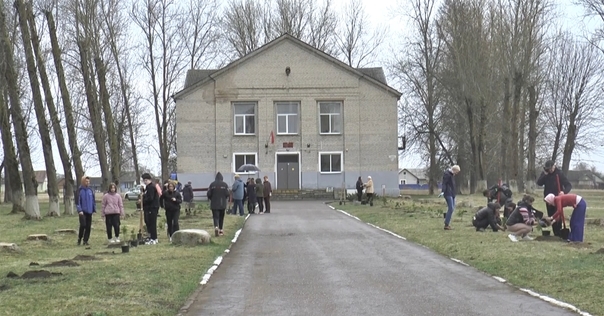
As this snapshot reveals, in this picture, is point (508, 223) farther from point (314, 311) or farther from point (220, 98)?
point (220, 98)

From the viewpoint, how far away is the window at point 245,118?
5750cm

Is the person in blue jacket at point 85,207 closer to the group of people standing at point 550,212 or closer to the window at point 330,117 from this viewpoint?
the group of people standing at point 550,212

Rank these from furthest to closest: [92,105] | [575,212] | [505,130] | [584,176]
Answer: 1. [584,176]
2. [505,130]
3. [92,105]
4. [575,212]

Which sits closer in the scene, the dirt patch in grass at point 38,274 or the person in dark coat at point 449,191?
the dirt patch in grass at point 38,274

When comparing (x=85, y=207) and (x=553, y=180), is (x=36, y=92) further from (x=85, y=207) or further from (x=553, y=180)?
(x=553, y=180)

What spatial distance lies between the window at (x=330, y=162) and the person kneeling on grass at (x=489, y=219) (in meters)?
36.7

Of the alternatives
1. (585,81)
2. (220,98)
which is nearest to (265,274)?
(220,98)

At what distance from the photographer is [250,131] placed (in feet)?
189

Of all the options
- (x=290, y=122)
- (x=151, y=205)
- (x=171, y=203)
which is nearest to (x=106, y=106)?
(x=290, y=122)

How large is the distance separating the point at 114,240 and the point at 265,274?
838 cm

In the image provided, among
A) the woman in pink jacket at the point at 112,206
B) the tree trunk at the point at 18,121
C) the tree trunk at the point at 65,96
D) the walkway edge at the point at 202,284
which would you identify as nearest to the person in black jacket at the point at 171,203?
the woman in pink jacket at the point at 112,206

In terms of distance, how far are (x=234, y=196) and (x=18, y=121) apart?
8931 millimetres

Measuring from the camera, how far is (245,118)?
57688 millimetres

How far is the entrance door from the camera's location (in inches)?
2237
